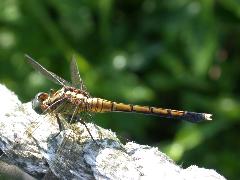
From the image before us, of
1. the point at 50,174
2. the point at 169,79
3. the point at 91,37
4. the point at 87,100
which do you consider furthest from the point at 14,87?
the point at 50,174

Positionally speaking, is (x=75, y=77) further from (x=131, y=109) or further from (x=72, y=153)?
(x=72, y=153)

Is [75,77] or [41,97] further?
[75,77]

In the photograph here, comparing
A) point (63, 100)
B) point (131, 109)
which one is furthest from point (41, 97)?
point (131, 109)

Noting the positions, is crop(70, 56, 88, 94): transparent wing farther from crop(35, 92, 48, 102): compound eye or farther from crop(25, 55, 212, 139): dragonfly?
crop(35, 92, 48, 102): compound eye

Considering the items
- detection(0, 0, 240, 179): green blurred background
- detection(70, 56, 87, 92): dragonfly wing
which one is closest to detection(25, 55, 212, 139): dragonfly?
detection(70, 56, 87, 92): dragonfly wing

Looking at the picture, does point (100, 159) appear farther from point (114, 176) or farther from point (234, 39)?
point (234, 39)
